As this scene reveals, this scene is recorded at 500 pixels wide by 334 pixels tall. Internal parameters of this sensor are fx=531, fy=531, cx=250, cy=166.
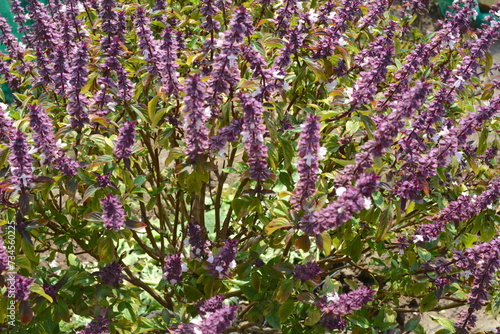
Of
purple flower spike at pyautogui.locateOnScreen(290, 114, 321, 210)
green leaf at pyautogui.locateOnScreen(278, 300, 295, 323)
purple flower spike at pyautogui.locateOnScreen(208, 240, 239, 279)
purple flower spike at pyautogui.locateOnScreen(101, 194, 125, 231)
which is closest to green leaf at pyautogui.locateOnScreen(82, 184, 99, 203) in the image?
purple flower spike at pyautogui.locateOnScreen(101, 194, 125, 231)

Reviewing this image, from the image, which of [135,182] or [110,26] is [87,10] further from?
[135,182]

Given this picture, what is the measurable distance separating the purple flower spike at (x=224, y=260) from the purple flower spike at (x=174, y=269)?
0.29 metres

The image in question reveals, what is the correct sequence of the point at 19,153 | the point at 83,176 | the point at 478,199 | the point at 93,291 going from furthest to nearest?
the point at 93,291
the point at 478,199
the point at 83,176
the point at 19,153

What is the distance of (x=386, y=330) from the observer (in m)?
3.51

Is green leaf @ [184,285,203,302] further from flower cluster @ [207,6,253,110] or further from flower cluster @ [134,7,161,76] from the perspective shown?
flower cluster @ [134,7,161,76]

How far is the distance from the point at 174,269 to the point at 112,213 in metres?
0.75

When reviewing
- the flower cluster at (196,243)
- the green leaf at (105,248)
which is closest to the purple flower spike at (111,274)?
the green leaf at (105,248)

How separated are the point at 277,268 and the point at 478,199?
124 cm

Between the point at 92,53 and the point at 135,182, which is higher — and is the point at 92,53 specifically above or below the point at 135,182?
above

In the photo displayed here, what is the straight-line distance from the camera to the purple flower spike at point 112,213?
272 cm

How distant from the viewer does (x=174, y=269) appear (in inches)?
131

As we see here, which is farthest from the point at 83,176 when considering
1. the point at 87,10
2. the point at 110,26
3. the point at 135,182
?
the point at 87,10

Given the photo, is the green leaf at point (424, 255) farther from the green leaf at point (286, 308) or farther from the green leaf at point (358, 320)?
the green leaf at point (286, 308)

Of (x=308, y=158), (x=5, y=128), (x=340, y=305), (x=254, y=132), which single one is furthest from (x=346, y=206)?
(x=5, y=128)
